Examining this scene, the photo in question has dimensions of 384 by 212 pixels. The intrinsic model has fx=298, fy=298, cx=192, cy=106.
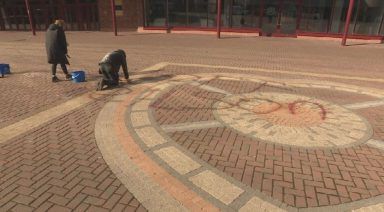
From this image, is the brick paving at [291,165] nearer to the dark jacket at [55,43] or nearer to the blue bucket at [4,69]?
the dark jacket at [55,43]

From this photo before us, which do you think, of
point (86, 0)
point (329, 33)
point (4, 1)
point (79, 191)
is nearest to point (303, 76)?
point (79, 191)

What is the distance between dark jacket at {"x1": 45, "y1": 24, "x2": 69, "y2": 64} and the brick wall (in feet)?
45.0

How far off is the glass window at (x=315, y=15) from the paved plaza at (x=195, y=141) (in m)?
8.45

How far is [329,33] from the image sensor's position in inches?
752

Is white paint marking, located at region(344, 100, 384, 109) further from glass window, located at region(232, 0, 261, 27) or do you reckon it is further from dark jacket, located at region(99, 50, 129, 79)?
glass window, located at region(232, 0, 261, 27)

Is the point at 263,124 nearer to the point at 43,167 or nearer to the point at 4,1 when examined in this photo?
the point at 43,167

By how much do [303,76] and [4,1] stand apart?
24.2 metres

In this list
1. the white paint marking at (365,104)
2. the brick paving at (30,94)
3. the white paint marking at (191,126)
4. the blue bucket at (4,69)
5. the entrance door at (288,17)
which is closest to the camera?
the white paint marking at (191,126)

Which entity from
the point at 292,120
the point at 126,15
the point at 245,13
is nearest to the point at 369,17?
the point at 245,13

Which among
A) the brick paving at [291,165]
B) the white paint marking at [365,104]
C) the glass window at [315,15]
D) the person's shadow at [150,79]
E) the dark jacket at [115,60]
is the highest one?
the glass window at [315,15]

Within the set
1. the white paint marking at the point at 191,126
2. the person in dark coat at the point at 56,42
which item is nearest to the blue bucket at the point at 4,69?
the person in dark coat at the point at 56,42

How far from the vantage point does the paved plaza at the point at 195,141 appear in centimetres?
424

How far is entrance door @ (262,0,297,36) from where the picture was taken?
19578 mm

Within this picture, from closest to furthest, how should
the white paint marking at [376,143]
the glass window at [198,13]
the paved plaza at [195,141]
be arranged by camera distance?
the paved plaza at [195,141]
the white paint marking at [376,143]
the glass window at [198,13]
